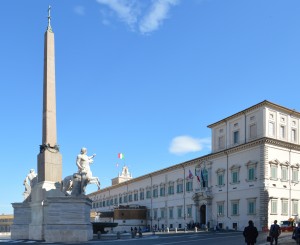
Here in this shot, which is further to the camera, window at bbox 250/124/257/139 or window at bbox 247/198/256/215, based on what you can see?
window at bbox 250/124/257/139

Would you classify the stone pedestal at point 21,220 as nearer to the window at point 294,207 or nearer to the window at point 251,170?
the window at point 251,170

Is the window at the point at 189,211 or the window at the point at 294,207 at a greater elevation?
the window at the point at 294,207

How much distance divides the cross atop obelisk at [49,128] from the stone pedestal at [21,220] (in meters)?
3.81

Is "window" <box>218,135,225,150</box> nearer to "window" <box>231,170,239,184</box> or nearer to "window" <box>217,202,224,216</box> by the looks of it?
"window" <box>231,170,239,184</box>

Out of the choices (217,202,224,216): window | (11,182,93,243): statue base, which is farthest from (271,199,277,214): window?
(11,182,93,243): statue base

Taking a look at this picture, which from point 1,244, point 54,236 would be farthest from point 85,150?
point 1,244

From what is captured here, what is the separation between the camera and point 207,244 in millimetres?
25812

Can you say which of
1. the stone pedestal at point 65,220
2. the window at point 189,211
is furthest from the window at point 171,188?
the stone pedestal at point 65,220

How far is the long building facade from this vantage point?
47.4 meters

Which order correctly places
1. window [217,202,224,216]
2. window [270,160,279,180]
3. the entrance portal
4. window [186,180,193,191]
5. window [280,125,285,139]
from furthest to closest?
window [186,180,193,191], the entrance portal, window [217,202,224,216], window [280,125,285,139], window [270,160,279,180]

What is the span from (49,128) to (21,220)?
6.95 m

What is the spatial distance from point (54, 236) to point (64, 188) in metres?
2.91

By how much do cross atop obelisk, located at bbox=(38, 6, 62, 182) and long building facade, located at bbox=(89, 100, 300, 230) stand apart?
2561cm

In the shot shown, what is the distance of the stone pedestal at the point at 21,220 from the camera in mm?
30242
